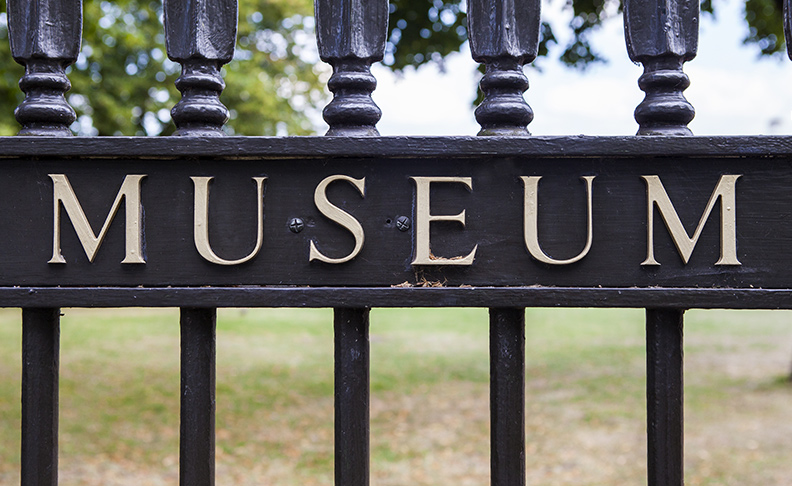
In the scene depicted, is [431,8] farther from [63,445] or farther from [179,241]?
[63,445]

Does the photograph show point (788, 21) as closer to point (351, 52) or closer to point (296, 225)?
point (351, 52)

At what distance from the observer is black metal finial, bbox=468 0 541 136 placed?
1347 mm

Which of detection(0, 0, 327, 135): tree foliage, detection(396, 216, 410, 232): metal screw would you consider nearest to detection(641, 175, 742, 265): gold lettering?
detection(396, 216, 410, 232): metal screw

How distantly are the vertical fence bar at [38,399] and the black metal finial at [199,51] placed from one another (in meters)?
0.52

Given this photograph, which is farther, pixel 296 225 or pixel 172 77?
pixel 172 77

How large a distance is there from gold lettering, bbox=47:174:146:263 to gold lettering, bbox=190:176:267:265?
120 mm

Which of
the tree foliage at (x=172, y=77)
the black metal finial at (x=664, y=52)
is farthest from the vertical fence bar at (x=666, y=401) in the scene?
the tree foliage at (x=172, y=77)

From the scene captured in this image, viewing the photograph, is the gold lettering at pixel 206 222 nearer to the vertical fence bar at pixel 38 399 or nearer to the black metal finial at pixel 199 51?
the black metal finial at pixel 199 51

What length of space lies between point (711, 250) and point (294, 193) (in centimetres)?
86

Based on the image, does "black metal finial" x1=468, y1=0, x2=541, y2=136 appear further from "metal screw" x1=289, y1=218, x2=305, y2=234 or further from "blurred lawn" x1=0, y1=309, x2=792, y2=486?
"blurred lawn" x1=0, y1=309, x2=792, y2=486

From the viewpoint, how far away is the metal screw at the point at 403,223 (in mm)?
1328

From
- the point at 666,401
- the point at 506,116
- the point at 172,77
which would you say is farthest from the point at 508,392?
the point at 172,77

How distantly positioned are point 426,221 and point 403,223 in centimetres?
5

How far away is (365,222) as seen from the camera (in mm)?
1338
